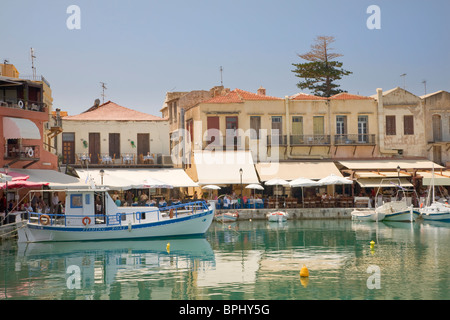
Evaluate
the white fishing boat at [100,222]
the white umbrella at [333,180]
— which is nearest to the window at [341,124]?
the white umbrella at [333,180]

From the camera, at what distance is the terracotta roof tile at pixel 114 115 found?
1683 inches

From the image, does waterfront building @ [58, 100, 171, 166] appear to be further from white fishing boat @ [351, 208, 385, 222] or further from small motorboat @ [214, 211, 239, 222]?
white fishing boat @ [351, 208, 385, 222]

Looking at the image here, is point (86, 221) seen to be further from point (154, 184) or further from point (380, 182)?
point (380, 182)

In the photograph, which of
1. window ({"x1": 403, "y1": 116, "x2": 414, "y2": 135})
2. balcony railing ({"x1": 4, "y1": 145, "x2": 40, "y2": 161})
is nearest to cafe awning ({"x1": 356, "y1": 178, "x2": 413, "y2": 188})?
window ({"x1": 403, "y1": 116, "x2": 414, "y2": 135})

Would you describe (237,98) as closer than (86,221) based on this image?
No

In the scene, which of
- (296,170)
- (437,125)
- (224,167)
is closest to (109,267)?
(224,167)

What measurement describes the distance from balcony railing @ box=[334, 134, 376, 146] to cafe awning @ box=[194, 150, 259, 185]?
7.13 m

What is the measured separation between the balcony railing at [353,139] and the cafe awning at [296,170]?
1.98 m

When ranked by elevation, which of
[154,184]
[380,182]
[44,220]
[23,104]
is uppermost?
[23,104]

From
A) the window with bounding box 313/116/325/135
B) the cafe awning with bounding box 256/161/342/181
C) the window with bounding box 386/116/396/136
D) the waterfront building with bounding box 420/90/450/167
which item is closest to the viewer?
the cafe awning with bounding box 256/161/342/181

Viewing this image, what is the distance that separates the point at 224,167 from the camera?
135ft

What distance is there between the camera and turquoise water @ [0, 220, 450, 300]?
648 inches

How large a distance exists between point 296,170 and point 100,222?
17567 millimetres
